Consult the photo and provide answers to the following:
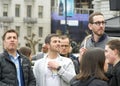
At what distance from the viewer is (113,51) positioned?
5961 mm

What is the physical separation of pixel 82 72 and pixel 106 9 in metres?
32.5

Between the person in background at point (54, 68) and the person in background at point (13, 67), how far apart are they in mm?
163

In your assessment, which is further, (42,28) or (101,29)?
(42,28)

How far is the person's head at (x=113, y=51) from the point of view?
594 centimetres

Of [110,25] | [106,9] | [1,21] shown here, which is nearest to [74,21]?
[1,21]

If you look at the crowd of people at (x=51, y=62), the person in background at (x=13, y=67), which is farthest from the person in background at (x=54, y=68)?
the person in background at (x=13, y=67)

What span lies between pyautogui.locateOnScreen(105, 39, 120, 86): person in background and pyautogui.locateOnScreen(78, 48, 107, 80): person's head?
0.18 metres

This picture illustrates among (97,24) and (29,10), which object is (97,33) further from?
(29,10)

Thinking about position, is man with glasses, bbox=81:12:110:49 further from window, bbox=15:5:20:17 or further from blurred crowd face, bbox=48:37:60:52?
window, bbox=15:5:20:17

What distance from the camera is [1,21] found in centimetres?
6812

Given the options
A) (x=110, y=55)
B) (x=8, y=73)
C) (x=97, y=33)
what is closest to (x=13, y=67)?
(x=8, y=73)

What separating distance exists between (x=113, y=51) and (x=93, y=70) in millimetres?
473

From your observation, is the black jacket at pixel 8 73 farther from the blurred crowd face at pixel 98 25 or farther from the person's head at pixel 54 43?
the blurred crowd face at pixel 98 25

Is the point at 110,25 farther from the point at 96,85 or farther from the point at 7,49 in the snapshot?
the point at 96,85
